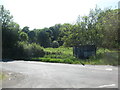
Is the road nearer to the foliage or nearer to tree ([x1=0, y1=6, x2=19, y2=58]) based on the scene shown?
the foliage

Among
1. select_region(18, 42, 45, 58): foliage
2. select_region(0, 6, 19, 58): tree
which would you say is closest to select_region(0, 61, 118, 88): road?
select_region(18, 42, 45, 58): foliage

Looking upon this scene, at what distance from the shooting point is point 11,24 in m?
39.8

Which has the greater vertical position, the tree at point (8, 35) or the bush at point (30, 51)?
the tree at point (8, 35)

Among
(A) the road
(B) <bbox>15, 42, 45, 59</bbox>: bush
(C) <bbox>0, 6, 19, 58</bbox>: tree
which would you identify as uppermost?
(C) <bbox>0, 6, 19, 58</bbox>: tree

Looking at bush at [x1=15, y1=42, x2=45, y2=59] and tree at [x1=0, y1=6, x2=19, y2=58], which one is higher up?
tree at [x1=0, y1=6, x2=19, y2=58]

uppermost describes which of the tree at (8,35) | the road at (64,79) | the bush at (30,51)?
the tree at (8,35)

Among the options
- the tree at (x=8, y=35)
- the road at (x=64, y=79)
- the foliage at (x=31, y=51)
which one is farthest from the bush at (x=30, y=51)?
the road at (x=64, y=79)

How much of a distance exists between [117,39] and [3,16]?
1136 inches

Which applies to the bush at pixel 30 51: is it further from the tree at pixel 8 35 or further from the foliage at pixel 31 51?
the tree at pixel 8 35

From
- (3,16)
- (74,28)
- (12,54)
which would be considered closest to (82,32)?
(74,28)

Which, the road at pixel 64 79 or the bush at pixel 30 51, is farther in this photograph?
the bush at pixel 30 51

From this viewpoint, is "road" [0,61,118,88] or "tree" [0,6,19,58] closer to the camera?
"road" [0,61,118,88]

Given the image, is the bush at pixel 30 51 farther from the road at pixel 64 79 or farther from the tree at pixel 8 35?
the road at pixel 64 79

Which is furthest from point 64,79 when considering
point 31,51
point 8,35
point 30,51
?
point 8,35
